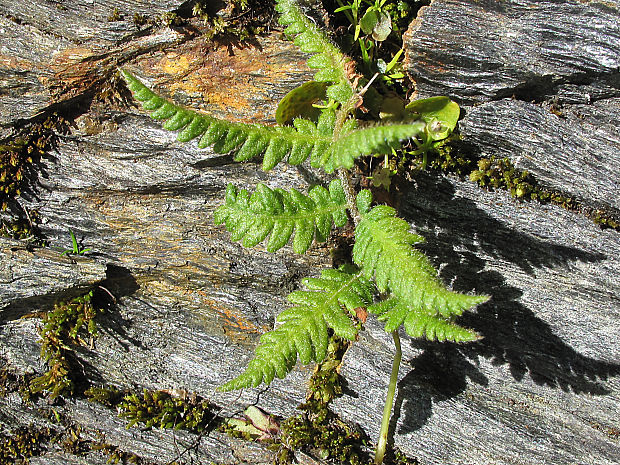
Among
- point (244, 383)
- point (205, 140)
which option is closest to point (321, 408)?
point (244, 383)

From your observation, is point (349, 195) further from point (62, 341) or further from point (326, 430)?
point (62, 341)

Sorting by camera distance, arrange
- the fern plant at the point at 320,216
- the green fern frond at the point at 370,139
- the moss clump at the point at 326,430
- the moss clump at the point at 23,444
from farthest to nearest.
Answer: the moss clump at the point at 23,444 → the moss clump at the point at 326,430 → the fern plant at the point at 320,216 → the green fern frond at the point at 370,139

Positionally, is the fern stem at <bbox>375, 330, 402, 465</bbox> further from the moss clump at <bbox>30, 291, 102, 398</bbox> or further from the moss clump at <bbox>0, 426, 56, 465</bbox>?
the moss clump at <bbox>0, 426, 56, 465</bbox>

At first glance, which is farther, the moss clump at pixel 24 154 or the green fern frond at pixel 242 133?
the moss clump at pixel 24 154

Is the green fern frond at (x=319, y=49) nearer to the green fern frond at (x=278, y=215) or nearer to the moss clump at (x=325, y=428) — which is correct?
the green fern frond at (x=278, y=215)

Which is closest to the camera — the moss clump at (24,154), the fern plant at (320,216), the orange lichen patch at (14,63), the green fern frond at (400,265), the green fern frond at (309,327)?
the green fern frond at (400,265)

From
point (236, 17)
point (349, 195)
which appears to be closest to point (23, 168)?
point (236, 17)

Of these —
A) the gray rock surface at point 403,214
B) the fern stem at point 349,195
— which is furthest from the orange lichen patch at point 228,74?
the fern stem at point 349,195

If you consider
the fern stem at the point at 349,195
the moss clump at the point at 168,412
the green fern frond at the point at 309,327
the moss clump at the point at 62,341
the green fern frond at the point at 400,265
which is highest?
the fern stem at the point at 349,195
